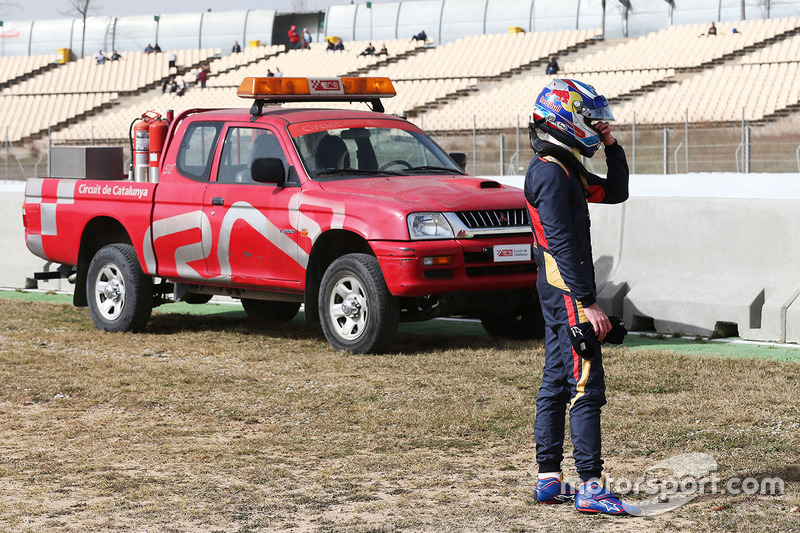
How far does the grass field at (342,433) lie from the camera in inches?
199

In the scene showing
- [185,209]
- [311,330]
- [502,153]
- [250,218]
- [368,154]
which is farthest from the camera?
[502,153]

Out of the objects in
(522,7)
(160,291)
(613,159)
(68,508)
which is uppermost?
(522,7)

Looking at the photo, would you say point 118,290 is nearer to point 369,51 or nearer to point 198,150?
point 198,150

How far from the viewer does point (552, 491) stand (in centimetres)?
519

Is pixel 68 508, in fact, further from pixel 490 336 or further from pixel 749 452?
pixel 490 336

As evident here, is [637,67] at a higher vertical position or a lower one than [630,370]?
higher

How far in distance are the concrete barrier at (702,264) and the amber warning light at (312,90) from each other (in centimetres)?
229

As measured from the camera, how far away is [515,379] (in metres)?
8.20

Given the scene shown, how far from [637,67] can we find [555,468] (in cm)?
3148

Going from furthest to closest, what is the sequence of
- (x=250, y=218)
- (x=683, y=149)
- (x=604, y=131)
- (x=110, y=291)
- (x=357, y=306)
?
(x=683, y=149) → (x=110, y=291) → (x=250, y=218) → (x=357, y=306) → (x=604, y=131)

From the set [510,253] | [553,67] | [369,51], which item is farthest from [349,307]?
[369,51]

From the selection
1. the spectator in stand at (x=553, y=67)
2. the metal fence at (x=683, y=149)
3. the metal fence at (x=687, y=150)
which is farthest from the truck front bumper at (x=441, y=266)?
the spectator in stand at (x=553, y=67)

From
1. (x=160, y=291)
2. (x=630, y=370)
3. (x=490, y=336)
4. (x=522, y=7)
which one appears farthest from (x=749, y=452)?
(x=522, y=7)

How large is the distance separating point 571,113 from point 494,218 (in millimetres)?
4092
